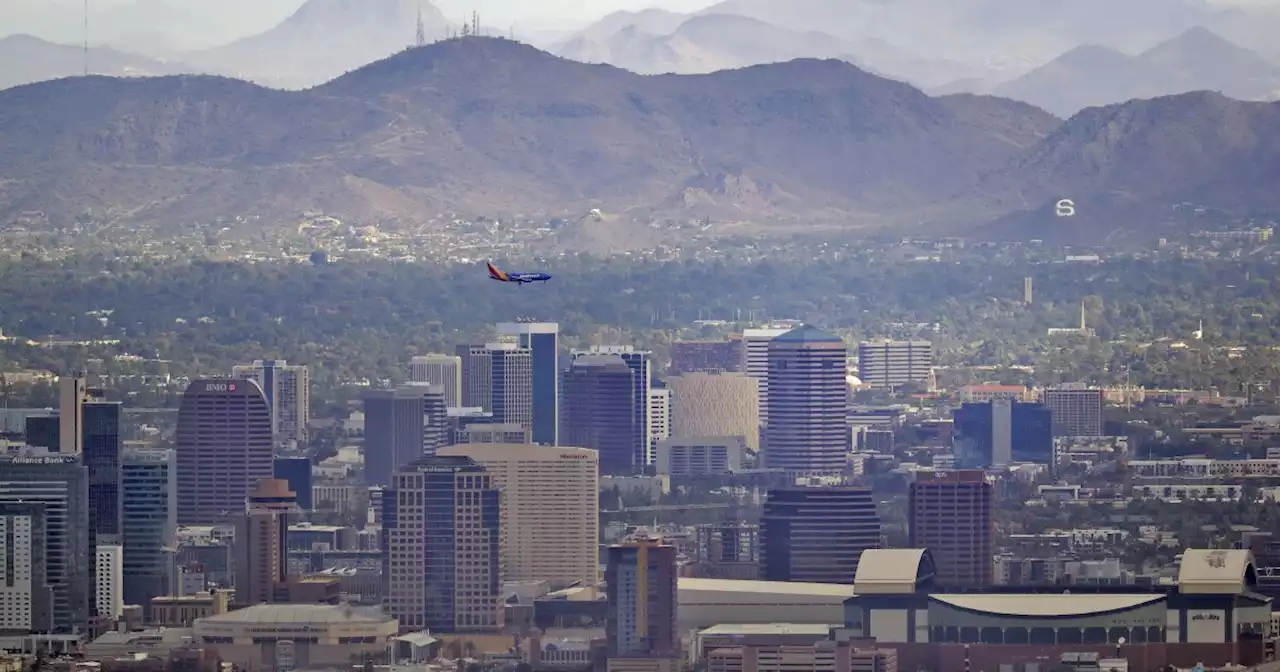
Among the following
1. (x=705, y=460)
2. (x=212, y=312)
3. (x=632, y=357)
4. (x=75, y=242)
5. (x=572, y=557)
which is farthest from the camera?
(x=75, y=242)

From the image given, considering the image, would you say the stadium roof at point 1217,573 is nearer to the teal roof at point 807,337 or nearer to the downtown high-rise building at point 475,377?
the downtown high-rise building at point 475,377

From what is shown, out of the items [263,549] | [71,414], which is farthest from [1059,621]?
[71,414]

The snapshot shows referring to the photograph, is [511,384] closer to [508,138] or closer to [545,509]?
[545,509]

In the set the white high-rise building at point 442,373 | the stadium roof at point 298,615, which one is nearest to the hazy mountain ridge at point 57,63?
the white high-rise building at point 442,373

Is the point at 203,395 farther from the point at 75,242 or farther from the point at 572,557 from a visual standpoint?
the point at 75,242

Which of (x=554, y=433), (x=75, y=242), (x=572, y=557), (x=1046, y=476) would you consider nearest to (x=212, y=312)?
(x=75, y=242)

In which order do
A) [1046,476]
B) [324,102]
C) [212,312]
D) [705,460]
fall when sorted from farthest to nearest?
[324,102] → [212,312] → [705,460] → [1046,476]

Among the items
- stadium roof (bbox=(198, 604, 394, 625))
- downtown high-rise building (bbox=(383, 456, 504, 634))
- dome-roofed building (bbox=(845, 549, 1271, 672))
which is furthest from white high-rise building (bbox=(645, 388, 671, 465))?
dome-roofed building (bbox=(845, 549, 1271, 672))
